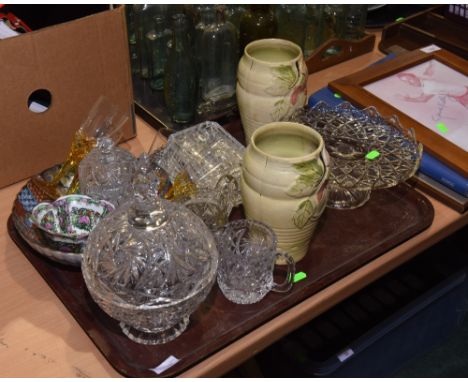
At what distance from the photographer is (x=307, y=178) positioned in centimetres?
81

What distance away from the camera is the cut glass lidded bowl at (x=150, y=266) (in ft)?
2.48

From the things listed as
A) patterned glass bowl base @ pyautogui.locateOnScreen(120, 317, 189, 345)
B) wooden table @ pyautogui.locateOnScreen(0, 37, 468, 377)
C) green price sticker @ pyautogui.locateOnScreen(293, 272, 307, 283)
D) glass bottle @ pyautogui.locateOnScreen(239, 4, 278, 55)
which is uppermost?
glass bottle @ pyautogui.locateOnScreen(239, 4, 278, 55)

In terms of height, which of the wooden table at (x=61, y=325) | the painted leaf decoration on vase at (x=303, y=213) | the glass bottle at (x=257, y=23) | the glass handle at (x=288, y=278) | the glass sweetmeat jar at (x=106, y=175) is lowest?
the wooden table at (x=61, y=325)

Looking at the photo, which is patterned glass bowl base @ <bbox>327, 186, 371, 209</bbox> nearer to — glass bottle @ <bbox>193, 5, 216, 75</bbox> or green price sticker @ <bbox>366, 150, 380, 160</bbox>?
green price sticker @ <bbox>366, 150, 380, 160</bbox>

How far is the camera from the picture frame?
1.08m

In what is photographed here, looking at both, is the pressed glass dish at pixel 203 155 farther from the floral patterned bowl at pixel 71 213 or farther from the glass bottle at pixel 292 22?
the glass bottle at pixel 292 22

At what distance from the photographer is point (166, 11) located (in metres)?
1.27

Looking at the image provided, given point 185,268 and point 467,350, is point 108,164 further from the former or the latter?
point 467,350

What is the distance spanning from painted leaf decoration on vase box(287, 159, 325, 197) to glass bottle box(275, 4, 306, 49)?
61cm

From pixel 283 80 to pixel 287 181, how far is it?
10.1 inches

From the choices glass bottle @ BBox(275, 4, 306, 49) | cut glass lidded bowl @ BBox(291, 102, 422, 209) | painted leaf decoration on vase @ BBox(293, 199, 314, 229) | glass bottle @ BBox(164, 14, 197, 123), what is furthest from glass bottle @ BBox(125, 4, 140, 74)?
painted leaf decoration on vase @ BBox(293, 199, 314, 229)

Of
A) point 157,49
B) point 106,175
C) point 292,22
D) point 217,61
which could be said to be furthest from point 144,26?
point 106,175

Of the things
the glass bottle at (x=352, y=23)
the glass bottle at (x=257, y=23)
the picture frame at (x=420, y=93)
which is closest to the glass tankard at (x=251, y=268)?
the picture frame at (x=420, y=93)

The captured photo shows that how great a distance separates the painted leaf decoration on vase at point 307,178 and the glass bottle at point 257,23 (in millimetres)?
501
